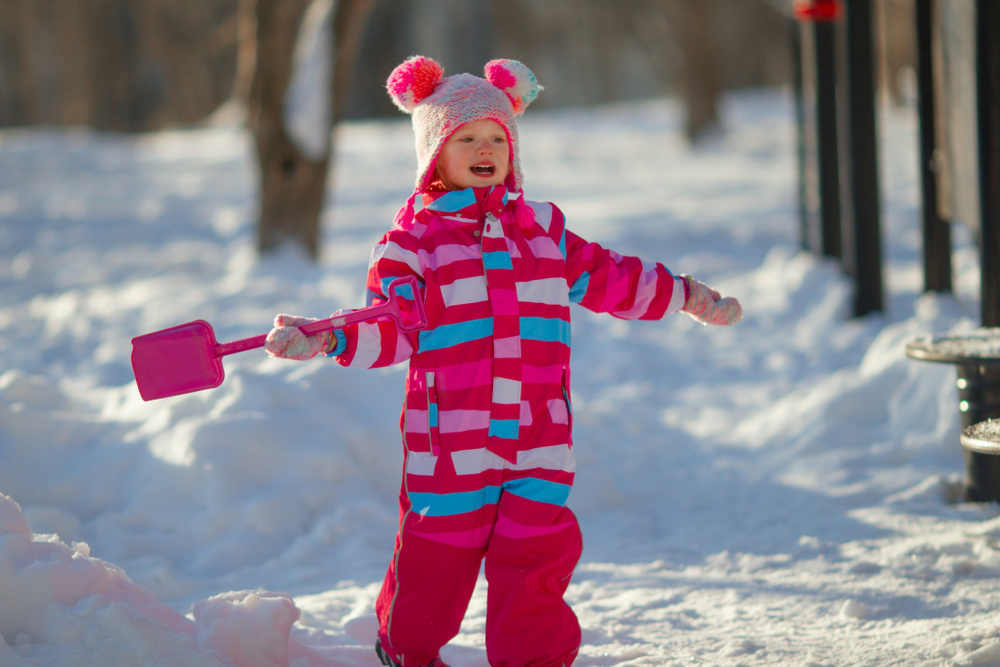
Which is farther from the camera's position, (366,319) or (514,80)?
(514,80)

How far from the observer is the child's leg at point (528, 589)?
2.22 m

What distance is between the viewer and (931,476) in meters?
3.64

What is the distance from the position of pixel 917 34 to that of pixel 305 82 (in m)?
4.44

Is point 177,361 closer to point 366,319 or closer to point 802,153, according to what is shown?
point 366,319

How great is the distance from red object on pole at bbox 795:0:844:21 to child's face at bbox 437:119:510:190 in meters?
5.00

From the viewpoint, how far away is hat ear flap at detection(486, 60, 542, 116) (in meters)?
2.43

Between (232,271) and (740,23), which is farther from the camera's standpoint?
(740,23)

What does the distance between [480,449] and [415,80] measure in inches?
36.3

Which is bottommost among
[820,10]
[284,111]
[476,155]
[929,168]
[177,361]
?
[177,361]

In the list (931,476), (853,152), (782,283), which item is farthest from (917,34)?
(931,476)

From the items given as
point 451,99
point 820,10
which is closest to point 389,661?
point 451,99

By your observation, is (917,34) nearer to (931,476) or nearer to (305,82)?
(931,476)

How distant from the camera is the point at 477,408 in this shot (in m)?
2.24

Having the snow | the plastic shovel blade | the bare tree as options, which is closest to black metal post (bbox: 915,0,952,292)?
the snow
